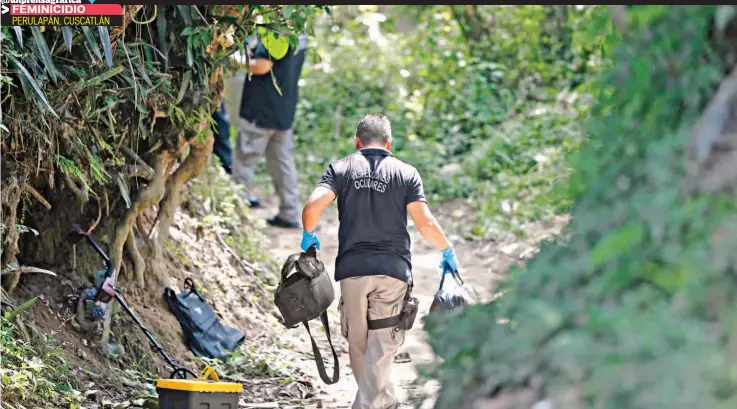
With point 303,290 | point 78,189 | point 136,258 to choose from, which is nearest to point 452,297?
point 303,290

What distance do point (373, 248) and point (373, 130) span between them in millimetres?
610

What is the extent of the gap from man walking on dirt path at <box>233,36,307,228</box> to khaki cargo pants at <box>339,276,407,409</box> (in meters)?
4.58

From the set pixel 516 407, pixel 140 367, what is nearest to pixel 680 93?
pixel 516 407

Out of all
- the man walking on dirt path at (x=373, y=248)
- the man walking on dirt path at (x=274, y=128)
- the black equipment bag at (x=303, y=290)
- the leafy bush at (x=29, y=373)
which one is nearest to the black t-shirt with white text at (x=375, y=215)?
the man walking on dirt path at (x=373, y=248)

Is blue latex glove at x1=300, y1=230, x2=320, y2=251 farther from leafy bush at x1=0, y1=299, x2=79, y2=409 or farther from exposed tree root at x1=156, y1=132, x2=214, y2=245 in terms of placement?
exposed tree root at x1=156, y1=132, x2=214, y2=245

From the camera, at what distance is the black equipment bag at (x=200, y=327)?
6.91 metres

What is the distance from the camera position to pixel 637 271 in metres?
2.61

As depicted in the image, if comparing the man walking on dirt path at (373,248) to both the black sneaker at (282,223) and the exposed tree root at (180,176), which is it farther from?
the black sneaker at (282,223)

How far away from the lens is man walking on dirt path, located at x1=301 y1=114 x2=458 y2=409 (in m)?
5.75

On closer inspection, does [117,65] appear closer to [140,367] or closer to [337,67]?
[140,367]

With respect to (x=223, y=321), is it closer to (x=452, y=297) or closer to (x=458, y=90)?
(x=452, y=297)

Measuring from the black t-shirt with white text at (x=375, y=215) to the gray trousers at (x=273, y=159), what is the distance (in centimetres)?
476

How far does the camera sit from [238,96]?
12.6 metres

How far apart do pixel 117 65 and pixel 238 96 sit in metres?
6.79
